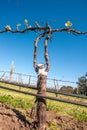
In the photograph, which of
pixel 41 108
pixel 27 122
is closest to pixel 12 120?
pixel 27 122

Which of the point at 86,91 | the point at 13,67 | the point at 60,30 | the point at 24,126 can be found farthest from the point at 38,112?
the point at 13,67

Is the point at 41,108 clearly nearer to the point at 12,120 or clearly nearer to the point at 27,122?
the point at 27,122

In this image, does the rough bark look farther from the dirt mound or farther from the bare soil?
the dirt mound

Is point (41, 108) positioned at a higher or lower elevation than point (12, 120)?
higher

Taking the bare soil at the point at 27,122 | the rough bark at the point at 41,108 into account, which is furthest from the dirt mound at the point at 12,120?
the rough bark at the point at 41,108

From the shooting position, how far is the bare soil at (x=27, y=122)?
7938 mm

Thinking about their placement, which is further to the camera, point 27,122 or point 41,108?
point 27,122

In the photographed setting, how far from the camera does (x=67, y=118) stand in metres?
9.16

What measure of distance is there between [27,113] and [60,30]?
2.68m

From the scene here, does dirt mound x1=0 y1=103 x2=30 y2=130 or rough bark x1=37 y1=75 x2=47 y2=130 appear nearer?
dirt mound x1=0 y1=103 x2=30 y2=130

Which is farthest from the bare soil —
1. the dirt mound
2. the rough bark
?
the rough bark

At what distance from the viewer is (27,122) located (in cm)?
817

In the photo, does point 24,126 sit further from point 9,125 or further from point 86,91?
point 86,91

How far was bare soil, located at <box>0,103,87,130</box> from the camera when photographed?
794cm
